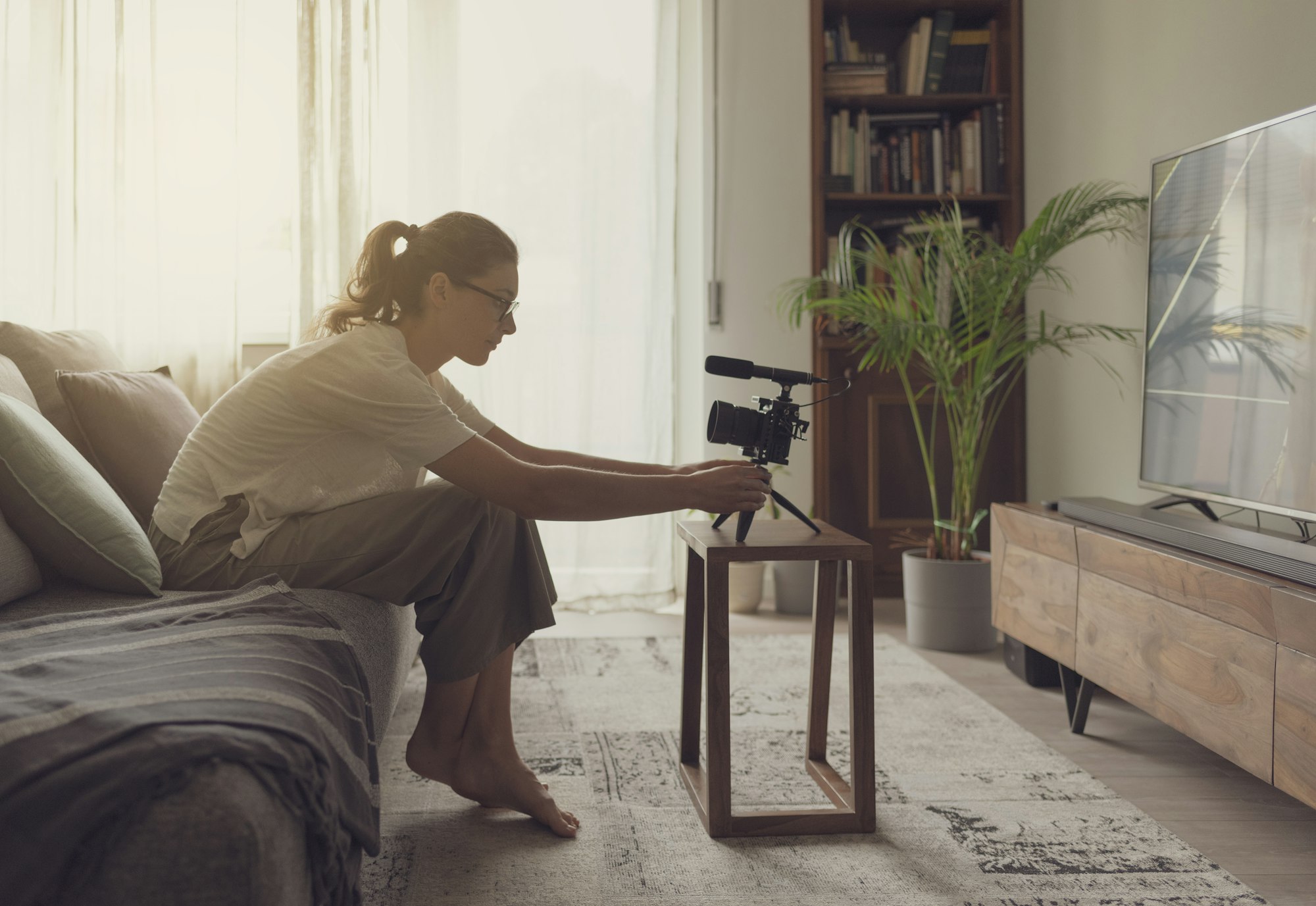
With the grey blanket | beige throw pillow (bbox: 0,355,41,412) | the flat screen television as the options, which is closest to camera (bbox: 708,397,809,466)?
the grey blanket

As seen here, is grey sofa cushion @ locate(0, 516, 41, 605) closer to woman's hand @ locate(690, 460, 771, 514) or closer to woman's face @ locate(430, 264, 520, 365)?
woman's face @ locate(430, 264, 520, 365)

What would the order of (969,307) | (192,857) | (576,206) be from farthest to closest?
(576,206), (969,307), (192,857)

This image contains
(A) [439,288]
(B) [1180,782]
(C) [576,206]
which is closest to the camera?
(A) [439,288]

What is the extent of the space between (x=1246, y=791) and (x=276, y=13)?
325 centimetres

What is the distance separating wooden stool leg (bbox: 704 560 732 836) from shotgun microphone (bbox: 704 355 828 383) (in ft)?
0.98

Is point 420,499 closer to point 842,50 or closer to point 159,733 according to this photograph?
point 159,733

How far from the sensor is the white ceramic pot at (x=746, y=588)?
3.28 meters

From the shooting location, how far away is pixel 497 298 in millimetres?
1701

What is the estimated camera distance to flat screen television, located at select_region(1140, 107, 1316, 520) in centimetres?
168

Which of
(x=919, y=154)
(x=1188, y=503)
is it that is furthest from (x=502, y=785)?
(x=919, y=154)

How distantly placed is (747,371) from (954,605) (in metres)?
1.44

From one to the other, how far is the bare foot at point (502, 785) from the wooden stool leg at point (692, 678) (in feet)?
1.00

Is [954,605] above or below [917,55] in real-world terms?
below

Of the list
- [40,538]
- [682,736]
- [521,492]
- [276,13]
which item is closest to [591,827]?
[682,736]
